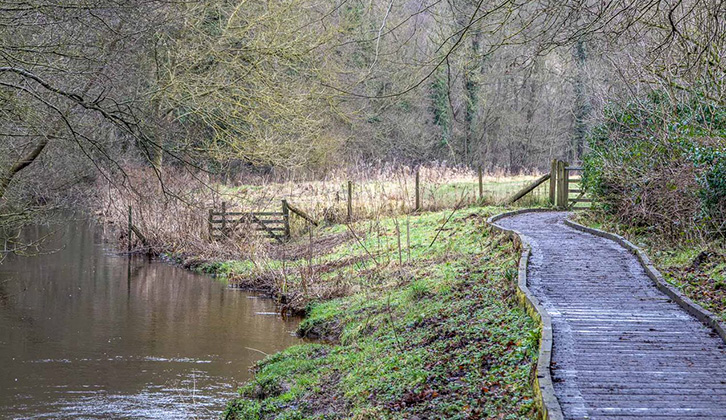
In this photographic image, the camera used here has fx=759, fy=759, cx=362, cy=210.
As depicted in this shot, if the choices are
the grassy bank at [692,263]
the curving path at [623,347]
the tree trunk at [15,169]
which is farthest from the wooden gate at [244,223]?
the curving path at [623,347]

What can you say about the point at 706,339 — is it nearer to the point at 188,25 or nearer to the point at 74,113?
the point at 74,113

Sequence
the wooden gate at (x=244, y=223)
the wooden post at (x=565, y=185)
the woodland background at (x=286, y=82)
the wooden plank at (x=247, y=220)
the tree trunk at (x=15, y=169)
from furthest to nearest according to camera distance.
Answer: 1. the wooden post at (x=565, y=185)
2. the wooden gate at (x=244, y=223)
3. the wooden plank at (x=247, y=220)
4. the tree trunk at (x=15, y=169)
5. the woodland background at (x=286, y=82)

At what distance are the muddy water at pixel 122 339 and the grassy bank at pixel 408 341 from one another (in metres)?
0.95

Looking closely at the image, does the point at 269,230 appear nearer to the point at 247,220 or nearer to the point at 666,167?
the point at 247,220

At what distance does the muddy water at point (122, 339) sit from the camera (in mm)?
11508

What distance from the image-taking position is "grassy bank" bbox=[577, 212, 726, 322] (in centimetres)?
1081

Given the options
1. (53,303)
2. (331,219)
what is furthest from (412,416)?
(331,219)

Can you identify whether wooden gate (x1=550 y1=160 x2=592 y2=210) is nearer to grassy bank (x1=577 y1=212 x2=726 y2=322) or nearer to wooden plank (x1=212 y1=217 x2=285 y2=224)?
grassy bank (x1=577 y1=212 x2=726 y2=322)

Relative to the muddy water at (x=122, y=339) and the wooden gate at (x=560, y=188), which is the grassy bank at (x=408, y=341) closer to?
the muddy water at (x=122, y=339)

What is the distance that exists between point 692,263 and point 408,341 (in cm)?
517

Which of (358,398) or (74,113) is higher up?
(74,113)

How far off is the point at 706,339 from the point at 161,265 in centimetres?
1778

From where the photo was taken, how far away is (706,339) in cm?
881

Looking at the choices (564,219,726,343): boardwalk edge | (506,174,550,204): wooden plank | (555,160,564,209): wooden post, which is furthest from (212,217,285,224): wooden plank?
(564,219,726,343): boardwalk edge
